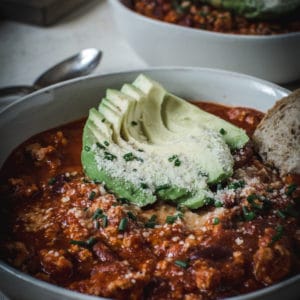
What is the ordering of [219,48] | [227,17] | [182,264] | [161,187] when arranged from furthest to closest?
[227,17] → [219,48] → [161,187] → [182,264]

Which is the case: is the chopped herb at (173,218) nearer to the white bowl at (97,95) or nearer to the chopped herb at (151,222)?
the chopped herb at (151,222)

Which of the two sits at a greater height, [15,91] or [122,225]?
[122,225]

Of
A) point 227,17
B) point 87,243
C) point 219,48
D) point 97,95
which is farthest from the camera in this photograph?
point 227,17

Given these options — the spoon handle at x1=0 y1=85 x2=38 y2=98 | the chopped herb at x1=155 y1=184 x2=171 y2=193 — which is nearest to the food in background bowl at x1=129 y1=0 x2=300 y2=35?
the spoon handle at x1=0 y1=85 x2=38 y2=98

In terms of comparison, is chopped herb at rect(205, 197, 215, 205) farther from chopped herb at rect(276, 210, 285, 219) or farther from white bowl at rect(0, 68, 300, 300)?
white bowl at rect(0, 68, 300, 300)

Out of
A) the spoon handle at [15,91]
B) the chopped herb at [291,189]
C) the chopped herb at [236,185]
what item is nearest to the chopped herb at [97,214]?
the chopped herb at [236,185]

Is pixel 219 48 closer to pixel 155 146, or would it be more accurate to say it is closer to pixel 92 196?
pixel 155 146

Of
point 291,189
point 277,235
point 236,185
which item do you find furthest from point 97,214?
point 291,189
